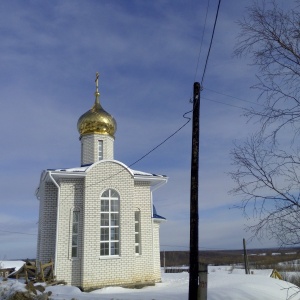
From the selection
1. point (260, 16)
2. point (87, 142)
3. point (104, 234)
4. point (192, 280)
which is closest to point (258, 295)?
point (192, 280)

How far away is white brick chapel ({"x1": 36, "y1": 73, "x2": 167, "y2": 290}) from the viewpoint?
1355cm

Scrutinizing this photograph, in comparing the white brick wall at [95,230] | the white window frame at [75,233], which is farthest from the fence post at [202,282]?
the white window frame at [75,233]

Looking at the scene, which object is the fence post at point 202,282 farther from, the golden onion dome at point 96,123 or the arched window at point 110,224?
the golden onion dome at point 96,123

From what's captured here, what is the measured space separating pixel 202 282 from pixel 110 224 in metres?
7.73

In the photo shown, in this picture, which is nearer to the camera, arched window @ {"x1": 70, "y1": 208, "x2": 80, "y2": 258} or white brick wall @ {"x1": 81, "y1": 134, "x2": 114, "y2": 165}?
arched window @ {"x1": 70, "y1": 208, "x2": 80, "y2": 258}

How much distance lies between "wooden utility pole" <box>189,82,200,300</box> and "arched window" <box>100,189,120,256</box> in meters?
7.43

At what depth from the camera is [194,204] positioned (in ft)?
24.4

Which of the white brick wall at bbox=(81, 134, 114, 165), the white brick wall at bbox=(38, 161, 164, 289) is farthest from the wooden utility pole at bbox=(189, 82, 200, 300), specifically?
the white brick wall at bbox=(81, 134, 114, 165)

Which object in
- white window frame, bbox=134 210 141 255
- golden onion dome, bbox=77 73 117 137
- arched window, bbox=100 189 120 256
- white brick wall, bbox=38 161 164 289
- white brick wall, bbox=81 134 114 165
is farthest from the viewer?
golden onion dome, bbox=77 73 117 137

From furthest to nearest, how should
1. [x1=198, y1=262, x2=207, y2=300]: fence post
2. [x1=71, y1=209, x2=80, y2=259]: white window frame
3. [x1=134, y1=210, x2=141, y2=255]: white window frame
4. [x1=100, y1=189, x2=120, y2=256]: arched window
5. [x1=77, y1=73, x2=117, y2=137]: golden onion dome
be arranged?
[x1=77, y1=73, x2=117, y2=137]: golden onion dome < [x1=134, y1=210, x2=141, y2=255]: white window frame < [x1=100, y1=189, x2=120, y2=256]: arched window < [x1=71, y1=209, x2=80, y2=259]: white window frame < [x1=198, y1=262, x2=207, y2=300]: fence post

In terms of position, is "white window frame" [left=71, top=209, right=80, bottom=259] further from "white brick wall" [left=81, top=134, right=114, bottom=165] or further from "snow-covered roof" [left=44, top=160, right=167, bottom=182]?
"white brick wall" [left=81, top=134, right=114, bottom=165]

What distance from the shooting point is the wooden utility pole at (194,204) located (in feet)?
23.1

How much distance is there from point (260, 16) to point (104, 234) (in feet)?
33.3

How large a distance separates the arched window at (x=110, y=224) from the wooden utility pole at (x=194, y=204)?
743 centimetres
